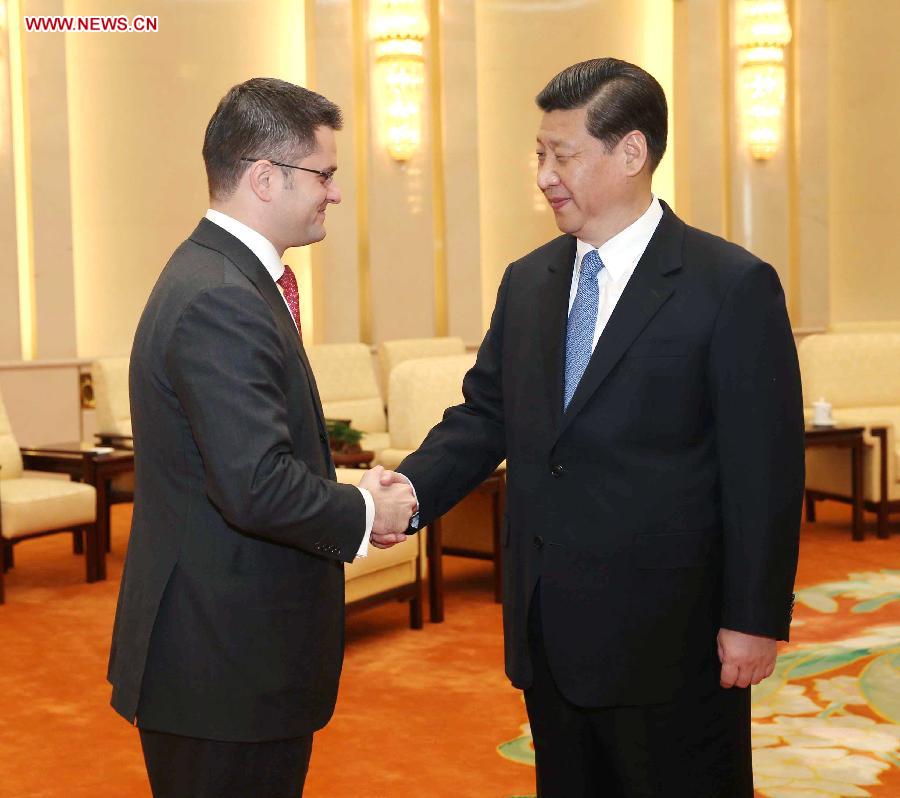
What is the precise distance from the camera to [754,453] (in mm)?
2100

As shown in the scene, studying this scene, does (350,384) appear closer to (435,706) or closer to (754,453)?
(435,706)

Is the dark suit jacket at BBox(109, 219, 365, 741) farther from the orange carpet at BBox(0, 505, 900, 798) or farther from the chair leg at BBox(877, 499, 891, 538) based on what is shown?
the chair leg at BBox(877, 499, 891, 538)

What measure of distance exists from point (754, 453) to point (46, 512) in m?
4.73

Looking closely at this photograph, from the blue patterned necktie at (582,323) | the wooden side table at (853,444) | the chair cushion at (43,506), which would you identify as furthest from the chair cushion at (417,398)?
the blue patterned necktie at (582,323)

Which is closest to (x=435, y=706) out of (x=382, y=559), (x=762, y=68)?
(x=382, y=559)

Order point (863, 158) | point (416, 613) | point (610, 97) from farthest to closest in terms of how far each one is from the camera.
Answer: point (863, 158), point (416, 613), point (610, 97)

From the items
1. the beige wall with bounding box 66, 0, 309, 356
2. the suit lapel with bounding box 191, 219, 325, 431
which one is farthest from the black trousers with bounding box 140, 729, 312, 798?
the beige wall with bounding box 66, 0, 309, 356

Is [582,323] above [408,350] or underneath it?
above

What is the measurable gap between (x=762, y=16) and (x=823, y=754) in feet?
25.9

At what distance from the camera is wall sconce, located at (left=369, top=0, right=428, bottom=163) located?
9.18 m

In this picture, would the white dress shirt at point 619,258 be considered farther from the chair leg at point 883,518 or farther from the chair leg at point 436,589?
the chair leg at point 883,518

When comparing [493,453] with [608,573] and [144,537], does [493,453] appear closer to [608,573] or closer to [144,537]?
[608,573]

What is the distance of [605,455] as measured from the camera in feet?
7.09

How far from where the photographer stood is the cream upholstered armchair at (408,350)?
8.64 meters
